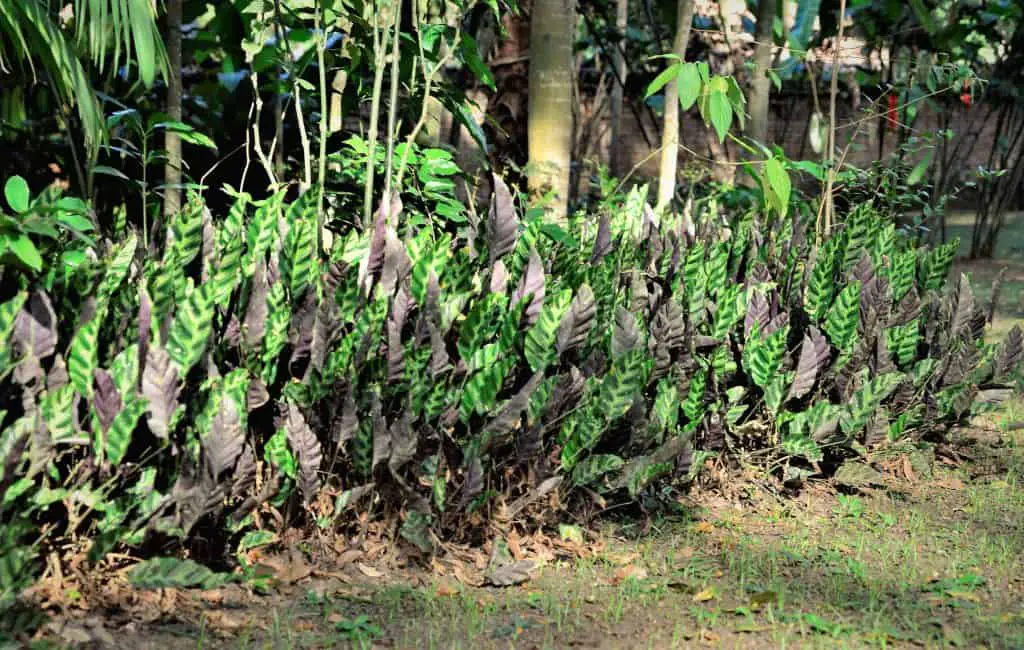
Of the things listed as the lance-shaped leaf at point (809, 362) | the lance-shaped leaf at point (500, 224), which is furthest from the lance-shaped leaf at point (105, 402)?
the lance-shaped leaf at point (809, 362)

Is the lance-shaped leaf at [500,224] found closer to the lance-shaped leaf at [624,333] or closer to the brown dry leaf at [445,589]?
the lance-shaped leaf at [624,333]

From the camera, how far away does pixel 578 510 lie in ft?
10.1

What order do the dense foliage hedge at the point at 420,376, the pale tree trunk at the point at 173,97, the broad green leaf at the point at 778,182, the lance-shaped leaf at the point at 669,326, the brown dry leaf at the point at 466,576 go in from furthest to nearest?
the pale tree trunk at the point at 173,97, the broad green leaf at the point at 778,182, the lance-shaped leaf at the point at 669,326, the brown dry leaf at the point at 466,576, the dense foliage hedge at the point at 420,376

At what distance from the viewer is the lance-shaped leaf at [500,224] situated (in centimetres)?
326

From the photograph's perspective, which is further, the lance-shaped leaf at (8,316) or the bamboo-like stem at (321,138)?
the bamboo-like stem at (321,138)

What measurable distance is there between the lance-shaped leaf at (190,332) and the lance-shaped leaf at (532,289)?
0.88 meters

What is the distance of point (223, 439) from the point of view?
7.93 feet

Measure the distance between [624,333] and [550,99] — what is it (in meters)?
2.49

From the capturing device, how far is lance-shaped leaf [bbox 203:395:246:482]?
95.0 inches

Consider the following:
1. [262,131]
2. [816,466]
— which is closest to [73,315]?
[816,466]

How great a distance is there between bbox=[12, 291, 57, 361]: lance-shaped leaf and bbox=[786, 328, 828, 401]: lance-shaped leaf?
2109mm

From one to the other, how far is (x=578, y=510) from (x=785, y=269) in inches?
53.2

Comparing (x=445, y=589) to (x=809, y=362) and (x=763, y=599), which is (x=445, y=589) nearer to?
(x=763, y=599)

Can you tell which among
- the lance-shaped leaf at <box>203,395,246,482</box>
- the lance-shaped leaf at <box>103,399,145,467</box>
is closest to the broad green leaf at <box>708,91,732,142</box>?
the lance-shaped leaf at <box>203,395,246,482</box>
